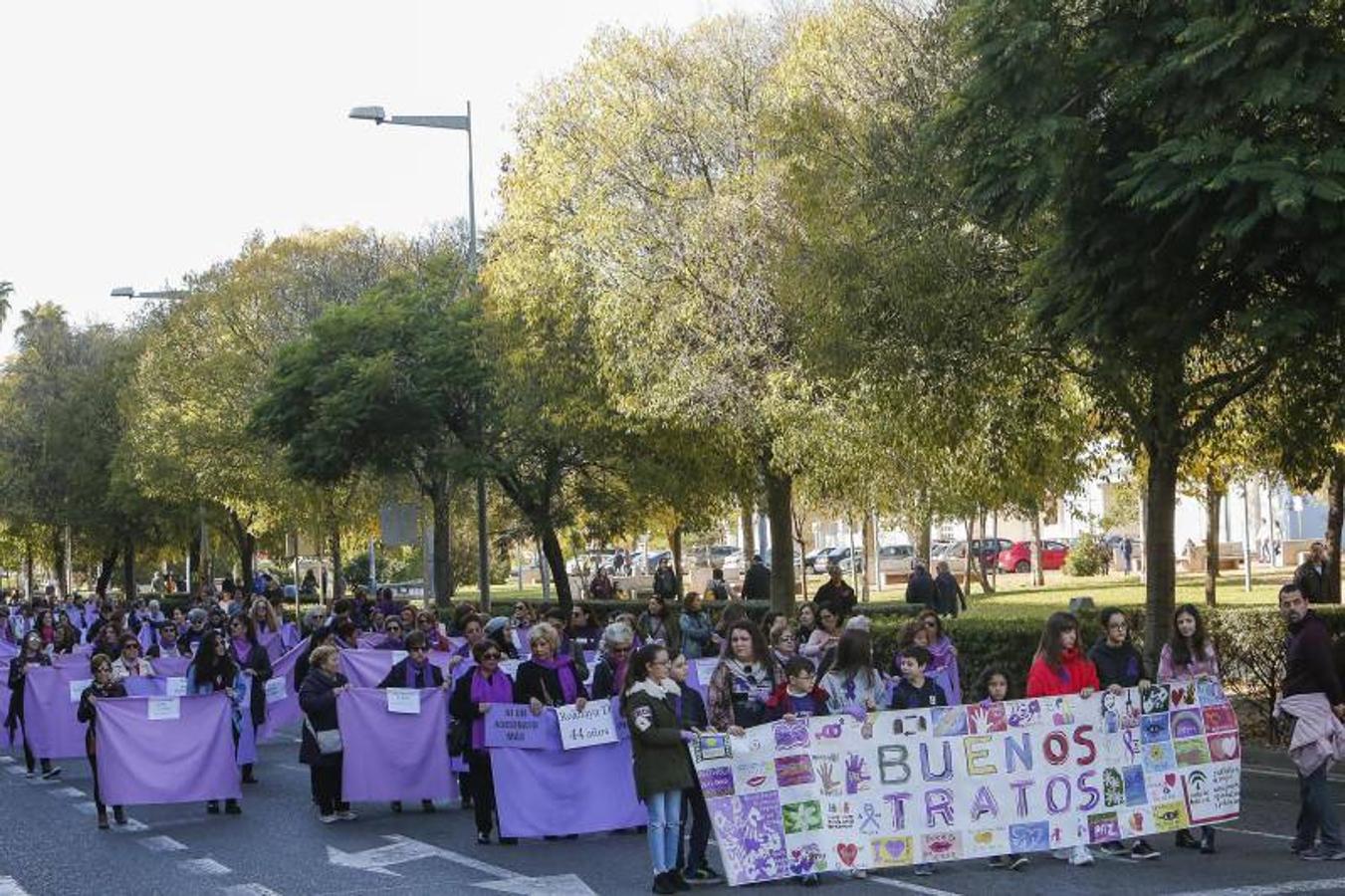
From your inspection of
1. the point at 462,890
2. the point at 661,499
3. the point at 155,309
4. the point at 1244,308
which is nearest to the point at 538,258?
the point at 661,499

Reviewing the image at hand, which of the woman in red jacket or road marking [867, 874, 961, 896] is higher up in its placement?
the woman in red jacket

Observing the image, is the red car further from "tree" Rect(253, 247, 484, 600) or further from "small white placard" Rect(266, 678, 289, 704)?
"small white placard" Rect(266, 678, 289, 704)

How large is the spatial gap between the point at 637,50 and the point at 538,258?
3.71 metres

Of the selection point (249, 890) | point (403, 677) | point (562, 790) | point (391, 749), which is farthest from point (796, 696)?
point (403, 677)

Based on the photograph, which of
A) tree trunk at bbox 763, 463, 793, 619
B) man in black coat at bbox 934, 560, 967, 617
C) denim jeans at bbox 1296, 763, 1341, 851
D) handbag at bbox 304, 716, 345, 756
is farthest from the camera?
man in black coat at bbox 934, 560, 967, 617

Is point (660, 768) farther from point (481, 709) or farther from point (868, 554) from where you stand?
point (868, 554)

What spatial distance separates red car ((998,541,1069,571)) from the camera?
211 ft

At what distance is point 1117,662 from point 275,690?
1093 cm

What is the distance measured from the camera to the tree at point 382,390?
3641cm

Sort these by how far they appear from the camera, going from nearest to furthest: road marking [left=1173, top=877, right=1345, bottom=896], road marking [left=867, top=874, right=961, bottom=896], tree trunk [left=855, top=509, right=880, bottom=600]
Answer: road marking [left=1173, top=877, right=1345, bottom=896] → road marking [left=867, top=874, right=961, bottom=896] → tree trunk [left=855, top=509, right=880, bottom=600]

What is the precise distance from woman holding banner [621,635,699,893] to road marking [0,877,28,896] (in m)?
4.29

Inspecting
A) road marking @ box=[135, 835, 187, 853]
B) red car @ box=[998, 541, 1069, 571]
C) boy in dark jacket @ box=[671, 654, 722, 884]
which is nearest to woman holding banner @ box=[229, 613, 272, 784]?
road marking @ box=[135, 835, 187, 853]

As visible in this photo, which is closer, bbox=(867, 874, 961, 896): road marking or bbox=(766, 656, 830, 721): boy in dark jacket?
bbox=(867, 874, 961, 896): road marking

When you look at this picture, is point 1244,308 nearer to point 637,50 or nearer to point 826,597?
point 826,597
